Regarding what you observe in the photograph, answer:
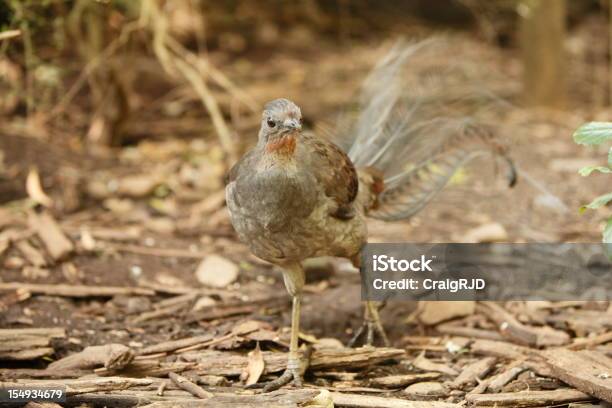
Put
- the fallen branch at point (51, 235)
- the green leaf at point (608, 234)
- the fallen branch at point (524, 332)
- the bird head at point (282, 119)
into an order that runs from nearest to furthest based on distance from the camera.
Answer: the green leaf at point (608, 234), the bird head at point (282, 119), the fallen branch at point (524, 332), the fallen branch at point (51, 235)

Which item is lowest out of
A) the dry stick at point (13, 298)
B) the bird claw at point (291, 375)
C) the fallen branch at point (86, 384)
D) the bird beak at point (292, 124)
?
the fallen branch at point (86, 384)

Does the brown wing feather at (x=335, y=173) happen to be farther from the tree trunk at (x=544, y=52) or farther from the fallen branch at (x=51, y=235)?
the tree trunk at (x=544, y=52)

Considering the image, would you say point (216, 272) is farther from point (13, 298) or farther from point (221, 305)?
point (13, 298)

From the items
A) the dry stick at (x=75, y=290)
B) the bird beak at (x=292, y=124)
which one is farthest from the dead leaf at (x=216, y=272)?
the bird beak at (x=292, y=124)

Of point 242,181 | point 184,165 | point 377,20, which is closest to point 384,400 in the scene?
point 242,181

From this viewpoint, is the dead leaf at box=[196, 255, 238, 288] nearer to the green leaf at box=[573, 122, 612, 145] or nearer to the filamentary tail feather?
the filamentary tail feather

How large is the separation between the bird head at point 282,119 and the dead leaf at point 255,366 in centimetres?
112

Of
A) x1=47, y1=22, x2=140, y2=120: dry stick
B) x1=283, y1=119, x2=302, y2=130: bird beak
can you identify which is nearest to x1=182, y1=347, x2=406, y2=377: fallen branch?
x1=283, y1=119, x2=302, y2=130: bird beak

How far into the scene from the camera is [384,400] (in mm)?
3707

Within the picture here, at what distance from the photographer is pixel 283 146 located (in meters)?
3.80

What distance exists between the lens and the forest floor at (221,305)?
3.89m

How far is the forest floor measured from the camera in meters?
3.89

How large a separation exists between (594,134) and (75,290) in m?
3.11

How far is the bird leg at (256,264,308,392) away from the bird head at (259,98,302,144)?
0.83 meters
